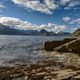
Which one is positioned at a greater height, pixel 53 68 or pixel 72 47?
pixel 72 47

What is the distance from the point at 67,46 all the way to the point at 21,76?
21.3m

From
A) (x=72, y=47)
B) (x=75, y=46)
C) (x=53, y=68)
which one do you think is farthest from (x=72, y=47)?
(x=53, y=68)

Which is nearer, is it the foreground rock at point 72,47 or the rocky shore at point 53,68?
the rocky shore at point 53,68

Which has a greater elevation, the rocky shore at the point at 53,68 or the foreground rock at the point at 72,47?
the foreground rock at the point at 72,47

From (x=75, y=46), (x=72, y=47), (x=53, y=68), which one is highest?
(x=75, y=46)

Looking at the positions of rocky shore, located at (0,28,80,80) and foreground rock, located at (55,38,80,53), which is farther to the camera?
foreground rock, located at (55,38,80,53)

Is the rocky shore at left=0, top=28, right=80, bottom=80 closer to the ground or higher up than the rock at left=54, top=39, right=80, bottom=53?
closer to the ground

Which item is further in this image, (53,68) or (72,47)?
(72,47)

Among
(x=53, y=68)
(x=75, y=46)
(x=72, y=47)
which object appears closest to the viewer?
(x=53, y=68)

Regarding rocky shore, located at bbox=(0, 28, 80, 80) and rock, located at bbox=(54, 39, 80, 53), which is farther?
rock, located at bbox=(54, 39, 80, 53)

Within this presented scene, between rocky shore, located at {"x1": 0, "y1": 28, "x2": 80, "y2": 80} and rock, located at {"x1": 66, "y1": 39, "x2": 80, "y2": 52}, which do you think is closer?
rocky shore, located at {"x1": 0, "y1": 28, "x2": 80, "y2": 80}

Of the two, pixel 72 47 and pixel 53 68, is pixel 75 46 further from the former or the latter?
pixel 53 68

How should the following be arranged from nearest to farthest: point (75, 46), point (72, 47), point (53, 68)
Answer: point (53, 68)
point (75, 46)
point (72, 47)

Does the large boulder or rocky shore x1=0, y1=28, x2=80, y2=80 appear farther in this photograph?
the large boulder
